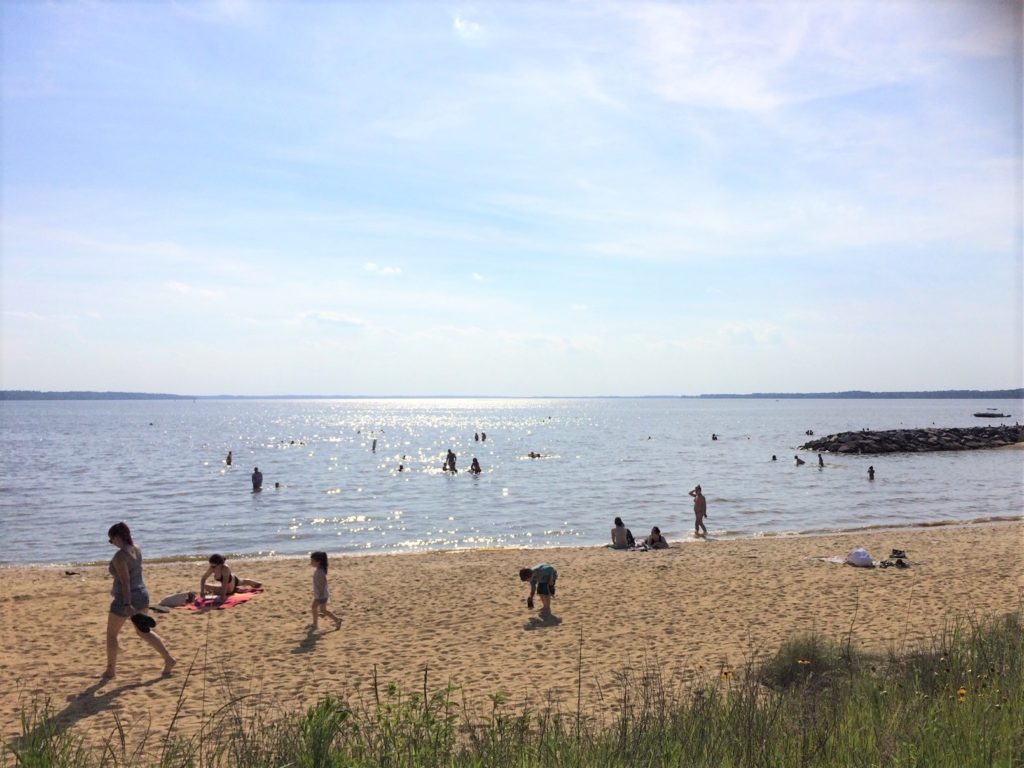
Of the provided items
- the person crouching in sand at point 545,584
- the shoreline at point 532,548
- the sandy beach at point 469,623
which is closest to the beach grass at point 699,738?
the sandy beach at point 469,623

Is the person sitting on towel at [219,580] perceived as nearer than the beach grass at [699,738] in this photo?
No

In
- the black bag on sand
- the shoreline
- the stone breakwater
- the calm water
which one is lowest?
the calm water

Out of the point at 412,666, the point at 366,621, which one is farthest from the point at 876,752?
the point at 366,621

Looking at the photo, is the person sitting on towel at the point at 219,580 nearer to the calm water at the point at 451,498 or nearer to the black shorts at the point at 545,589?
the black shorts at the point at 545,589

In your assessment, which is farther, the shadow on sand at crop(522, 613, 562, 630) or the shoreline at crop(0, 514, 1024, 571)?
the shoreline at crop(0, 514, 1024, 571)

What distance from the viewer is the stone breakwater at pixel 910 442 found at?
64.3 m

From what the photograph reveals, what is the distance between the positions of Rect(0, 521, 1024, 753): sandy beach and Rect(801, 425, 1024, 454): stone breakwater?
4675cm

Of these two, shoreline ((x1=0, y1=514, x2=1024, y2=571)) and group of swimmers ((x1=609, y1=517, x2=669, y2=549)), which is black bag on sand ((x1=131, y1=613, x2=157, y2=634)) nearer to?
shoreline ((x1=0, y1=514, x2=1024, y2=571))

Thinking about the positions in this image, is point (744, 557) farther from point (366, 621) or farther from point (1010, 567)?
point (366, 621)

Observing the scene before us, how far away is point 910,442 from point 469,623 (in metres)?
65.4

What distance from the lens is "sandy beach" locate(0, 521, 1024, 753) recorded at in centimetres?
938

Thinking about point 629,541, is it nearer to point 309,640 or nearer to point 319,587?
point 319,587

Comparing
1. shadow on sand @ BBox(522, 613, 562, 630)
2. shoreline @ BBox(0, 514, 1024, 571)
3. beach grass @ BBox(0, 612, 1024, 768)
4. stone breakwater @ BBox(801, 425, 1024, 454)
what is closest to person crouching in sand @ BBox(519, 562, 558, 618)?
shadow on sand @ BBox(522, 613, 562, 630)

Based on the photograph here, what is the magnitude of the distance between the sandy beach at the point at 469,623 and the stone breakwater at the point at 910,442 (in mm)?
46748
